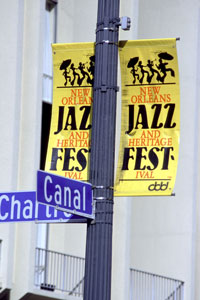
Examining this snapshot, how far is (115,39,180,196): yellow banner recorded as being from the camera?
11.2 m

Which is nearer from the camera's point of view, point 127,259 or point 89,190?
point 89,190

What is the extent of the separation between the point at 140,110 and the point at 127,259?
1147 cm

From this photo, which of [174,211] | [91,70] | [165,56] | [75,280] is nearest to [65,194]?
[91,70]

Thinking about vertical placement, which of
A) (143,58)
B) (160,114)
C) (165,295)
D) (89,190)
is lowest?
(165,295)

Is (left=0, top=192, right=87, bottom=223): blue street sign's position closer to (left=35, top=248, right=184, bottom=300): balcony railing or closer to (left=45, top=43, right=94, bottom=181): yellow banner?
(left=45, top=43, right=94, bottom=181): yellow banner

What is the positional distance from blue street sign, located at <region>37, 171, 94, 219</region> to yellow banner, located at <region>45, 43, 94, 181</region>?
3.57ft

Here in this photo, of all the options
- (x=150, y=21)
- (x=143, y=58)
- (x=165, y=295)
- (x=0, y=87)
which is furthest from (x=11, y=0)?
(x=143, y=58)

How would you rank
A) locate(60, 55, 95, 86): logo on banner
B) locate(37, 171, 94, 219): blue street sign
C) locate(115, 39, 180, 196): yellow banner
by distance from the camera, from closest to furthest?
locate(37, 171, 94, 219): blue street sign < locate(115, 39, 180, 196): yellow banner < locate(60, 55, 95, 86): logo on banner

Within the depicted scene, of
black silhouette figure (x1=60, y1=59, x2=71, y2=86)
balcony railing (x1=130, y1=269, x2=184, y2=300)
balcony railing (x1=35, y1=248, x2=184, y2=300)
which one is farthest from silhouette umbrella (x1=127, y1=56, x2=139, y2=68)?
balcony railing (x1=130, y1=269, x2=184, y2=300)

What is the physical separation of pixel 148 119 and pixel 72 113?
1.01m

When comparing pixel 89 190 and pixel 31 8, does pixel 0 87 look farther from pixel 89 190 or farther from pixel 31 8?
pixel 89 190

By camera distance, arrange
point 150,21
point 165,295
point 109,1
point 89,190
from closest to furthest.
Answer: point 89,190 → point 109,1 → point 165,295 → point 150,21

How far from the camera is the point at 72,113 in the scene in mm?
11602

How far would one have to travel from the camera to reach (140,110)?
11391mm
